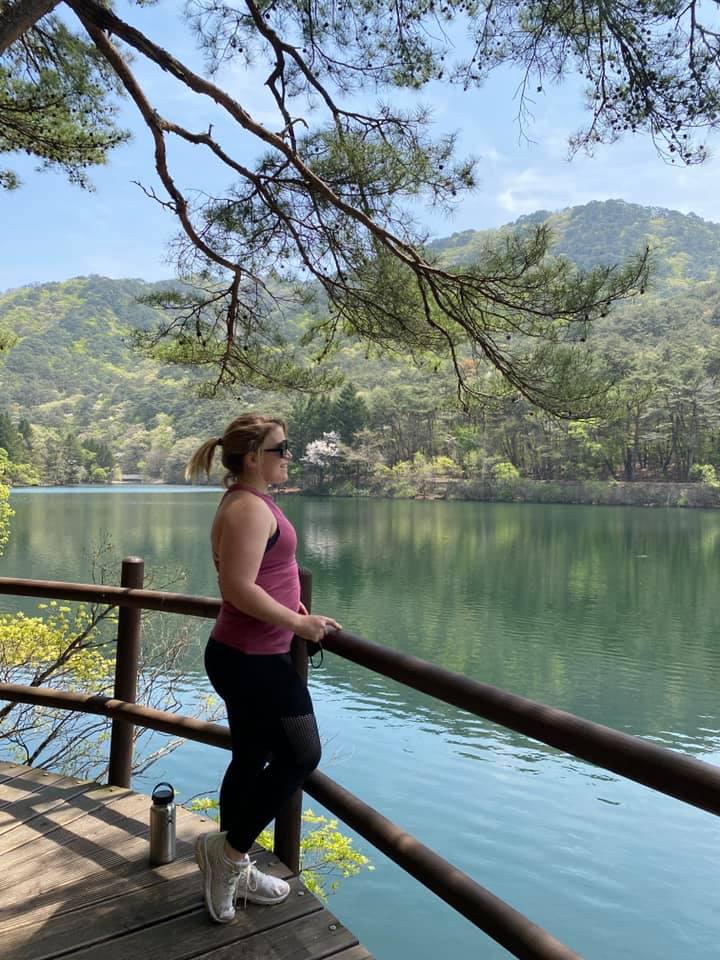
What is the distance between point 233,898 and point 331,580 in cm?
1621

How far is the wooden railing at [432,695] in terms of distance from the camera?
95 centimetres

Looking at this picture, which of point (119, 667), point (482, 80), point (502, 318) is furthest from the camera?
point (502, 318)

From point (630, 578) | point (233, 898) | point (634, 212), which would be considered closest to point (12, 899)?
point (233, 898)

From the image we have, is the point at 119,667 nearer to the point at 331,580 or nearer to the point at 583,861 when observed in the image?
the point at 583,861

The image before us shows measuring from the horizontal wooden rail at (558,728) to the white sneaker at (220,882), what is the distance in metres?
0.46

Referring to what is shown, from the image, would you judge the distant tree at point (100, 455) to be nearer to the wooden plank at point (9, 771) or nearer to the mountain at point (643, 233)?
the mountain at point (643, 233)

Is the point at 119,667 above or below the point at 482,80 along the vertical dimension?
below

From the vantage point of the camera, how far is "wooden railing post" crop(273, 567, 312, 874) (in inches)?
67.6

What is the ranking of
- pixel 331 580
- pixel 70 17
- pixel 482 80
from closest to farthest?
pixel 482 80 < pixel 70 17 < pixel 331 580

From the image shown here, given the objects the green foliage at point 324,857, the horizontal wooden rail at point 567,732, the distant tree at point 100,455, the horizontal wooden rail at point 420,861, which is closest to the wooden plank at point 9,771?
the horizontal wooden rail at point 420,861

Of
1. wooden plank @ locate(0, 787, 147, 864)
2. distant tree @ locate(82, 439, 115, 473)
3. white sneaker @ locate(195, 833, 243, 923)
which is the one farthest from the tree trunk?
distant tree @ locate(82, 439, 115, 473)

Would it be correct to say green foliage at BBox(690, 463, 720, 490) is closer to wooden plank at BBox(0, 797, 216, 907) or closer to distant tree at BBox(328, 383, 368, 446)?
distant tree at BBox(328, 383, 368, 446)

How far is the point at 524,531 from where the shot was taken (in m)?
29.0

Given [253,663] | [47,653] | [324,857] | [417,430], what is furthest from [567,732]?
[417,430]
